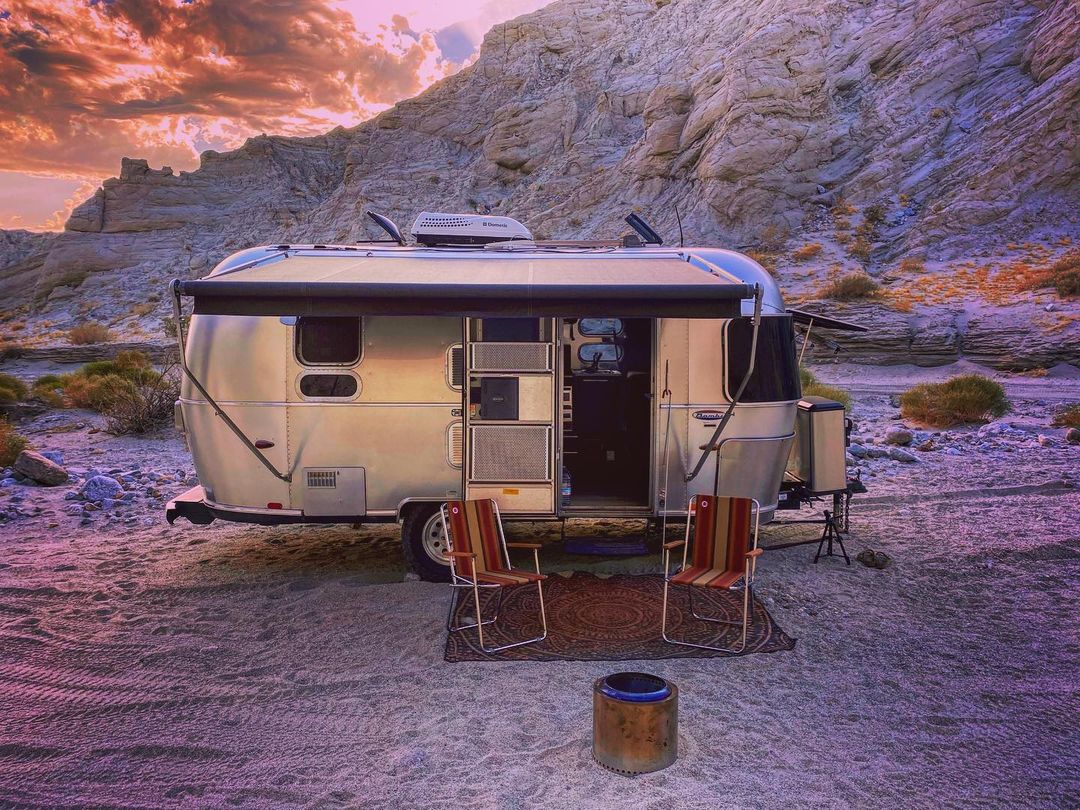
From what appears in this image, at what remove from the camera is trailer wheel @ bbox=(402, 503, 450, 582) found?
6.86m

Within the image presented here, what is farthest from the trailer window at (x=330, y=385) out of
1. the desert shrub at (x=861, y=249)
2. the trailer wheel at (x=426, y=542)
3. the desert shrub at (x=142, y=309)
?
the desert shrub at (x=142, y=309)

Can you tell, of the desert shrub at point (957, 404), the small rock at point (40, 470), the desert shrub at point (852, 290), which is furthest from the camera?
the desert shrub at point (852, 290)

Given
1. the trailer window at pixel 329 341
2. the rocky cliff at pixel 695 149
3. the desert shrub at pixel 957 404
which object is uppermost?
the rocky cliff at pixel 695 149

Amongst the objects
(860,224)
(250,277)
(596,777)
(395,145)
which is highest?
(395,145)

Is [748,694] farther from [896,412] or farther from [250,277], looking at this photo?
[896,412]

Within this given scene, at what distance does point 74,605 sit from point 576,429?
478cm

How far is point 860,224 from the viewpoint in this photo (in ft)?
104

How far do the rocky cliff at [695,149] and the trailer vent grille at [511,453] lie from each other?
18.0 m

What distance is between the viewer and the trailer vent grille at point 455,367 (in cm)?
671

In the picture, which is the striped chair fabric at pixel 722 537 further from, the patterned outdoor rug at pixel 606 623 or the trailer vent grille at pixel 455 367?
the trailer vent grille at pixel 455 367

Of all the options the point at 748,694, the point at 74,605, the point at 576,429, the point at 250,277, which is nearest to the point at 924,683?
the point at 748,694

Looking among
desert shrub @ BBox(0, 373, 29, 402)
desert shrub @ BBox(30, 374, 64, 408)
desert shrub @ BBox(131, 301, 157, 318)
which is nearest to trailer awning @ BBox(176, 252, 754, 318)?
desert shrub @ BBox(30, 374, 64, 408)

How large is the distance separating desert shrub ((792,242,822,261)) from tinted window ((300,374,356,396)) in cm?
2633

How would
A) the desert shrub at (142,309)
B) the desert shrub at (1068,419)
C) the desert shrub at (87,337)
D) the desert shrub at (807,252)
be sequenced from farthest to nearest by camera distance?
1. the desert shrub at (142,309)
2. the desert shrub at (87,337)
3. the desert shrub at (807,252)
4. the desert shrub at (1068,419)
